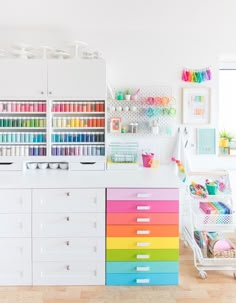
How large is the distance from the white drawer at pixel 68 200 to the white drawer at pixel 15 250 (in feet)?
0.88

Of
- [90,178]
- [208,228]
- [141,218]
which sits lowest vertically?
[208,228]

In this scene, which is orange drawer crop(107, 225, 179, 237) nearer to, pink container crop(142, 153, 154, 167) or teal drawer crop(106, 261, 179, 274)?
teal drawer crop(106, 261, 179, 274)

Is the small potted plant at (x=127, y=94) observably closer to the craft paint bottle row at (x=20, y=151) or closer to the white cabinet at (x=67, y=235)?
the craft paint bottle row at (x=20, y=151)

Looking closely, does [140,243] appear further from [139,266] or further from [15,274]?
[15,274]

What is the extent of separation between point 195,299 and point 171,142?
5.17 feet

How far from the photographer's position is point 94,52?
330 cm

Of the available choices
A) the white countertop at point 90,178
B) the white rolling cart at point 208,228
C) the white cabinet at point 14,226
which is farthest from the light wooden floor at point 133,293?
the white countertop at point 90,178

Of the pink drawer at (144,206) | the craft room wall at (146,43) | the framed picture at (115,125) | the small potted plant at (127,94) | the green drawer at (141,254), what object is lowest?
the green drawer at (141,254)

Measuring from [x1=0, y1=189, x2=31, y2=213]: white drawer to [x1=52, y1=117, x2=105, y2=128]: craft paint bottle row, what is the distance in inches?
34.6

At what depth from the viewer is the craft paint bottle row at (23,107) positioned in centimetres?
332

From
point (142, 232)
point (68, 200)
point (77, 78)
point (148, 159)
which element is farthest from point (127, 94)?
point (142, 232)

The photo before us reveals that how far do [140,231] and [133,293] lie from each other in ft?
1.50

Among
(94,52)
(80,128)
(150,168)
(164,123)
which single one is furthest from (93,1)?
(150,168)

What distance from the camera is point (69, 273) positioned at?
273 cm
